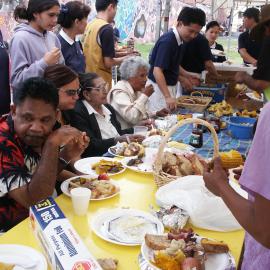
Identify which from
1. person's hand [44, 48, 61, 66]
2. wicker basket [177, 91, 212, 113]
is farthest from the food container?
person's hand [44, 48, 61, 66]

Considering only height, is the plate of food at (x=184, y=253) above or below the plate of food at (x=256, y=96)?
above

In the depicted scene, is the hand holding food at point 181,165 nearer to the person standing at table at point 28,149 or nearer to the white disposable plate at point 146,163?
the white disposable plate at point 146,163

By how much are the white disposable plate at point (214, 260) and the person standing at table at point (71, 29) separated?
274cm

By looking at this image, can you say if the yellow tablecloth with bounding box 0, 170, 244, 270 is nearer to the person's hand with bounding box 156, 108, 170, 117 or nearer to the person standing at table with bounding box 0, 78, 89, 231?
the person standing at table with bounding box 0, 78, 89, 231

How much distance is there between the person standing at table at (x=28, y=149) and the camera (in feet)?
4.92

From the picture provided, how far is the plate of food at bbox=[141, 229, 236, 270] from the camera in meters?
1.09

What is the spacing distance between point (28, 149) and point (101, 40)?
2663mm

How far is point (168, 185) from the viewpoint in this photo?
1646 mm

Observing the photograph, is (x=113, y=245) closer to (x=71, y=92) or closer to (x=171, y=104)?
(x=71, y=92)

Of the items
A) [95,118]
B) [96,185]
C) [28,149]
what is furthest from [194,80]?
[28,149]

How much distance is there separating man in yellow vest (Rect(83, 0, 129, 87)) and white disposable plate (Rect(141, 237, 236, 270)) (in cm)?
319

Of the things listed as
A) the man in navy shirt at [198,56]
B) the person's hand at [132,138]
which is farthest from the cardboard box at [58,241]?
the man in navy shirt at [198,56]

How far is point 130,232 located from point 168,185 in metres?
0.37

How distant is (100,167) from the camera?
1992 mm
